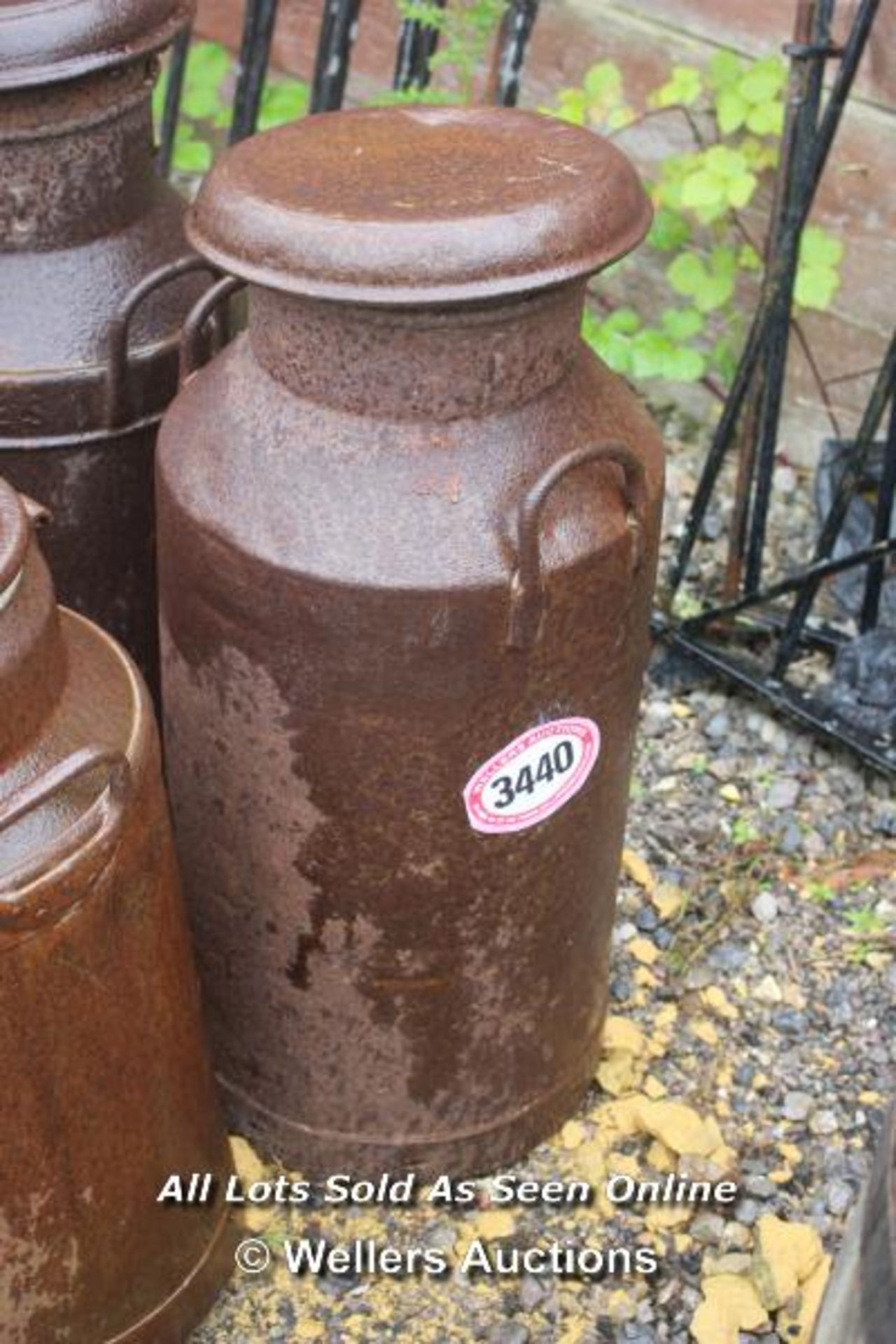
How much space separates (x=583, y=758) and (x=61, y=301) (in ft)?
3.31

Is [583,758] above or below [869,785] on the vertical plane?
above

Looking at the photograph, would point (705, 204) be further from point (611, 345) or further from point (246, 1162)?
point (246, 1162)

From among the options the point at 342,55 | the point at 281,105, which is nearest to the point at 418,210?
the point at 342,55

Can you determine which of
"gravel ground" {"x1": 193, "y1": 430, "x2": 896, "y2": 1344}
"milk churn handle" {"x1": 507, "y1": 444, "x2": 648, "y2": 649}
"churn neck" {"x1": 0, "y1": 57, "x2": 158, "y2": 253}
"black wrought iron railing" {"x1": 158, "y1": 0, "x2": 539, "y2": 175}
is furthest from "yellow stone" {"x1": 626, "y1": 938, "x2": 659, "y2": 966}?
"black wrought iron railing" {"x1": 158, "y1": 0, "x2": 539, "y2": 175}

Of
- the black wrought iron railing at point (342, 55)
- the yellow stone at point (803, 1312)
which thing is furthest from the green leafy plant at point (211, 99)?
the yellow stone at point (803, 1312)

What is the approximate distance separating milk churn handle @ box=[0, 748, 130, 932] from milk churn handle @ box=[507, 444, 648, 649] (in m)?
0.48

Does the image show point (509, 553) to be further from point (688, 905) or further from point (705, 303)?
point (705, 303)

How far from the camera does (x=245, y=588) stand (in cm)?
203

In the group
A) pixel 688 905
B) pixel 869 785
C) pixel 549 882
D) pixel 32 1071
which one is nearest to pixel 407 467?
pixel 549 882

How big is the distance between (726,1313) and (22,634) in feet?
4.57

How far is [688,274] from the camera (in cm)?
368

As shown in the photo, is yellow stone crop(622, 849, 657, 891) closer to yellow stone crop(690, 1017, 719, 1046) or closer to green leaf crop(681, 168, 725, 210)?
yellow stone crop(690, 1017, 719, 1046)

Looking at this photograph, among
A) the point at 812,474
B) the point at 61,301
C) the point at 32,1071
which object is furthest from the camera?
the point at 812,474

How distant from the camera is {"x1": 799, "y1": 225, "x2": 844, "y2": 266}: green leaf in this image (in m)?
3.44
